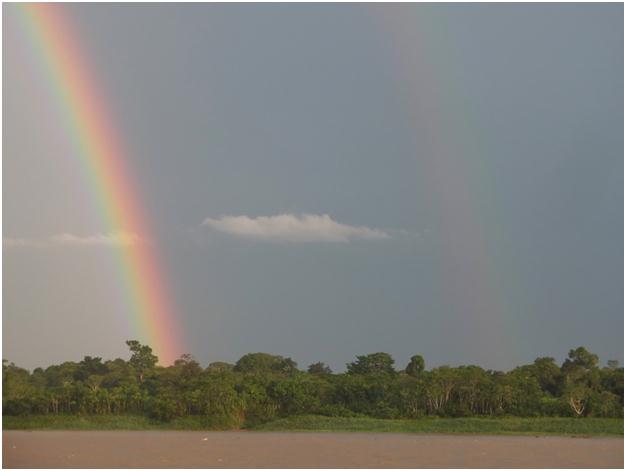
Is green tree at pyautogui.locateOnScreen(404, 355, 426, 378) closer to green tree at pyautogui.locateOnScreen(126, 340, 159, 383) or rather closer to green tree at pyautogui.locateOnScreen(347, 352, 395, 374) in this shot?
green tree at pyautogui.locateOnScreen(347, 352, 395, 374)

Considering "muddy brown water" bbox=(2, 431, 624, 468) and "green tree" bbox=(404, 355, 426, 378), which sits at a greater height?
"green tree" bbox=(404, 355, 426, 378)

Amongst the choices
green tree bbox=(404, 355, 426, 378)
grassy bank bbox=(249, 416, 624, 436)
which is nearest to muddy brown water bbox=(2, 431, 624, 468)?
grassy bank bbox=(249, 416, 624, 436)

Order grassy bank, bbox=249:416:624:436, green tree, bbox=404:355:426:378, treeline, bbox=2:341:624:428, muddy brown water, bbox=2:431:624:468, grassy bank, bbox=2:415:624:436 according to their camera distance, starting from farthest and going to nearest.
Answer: green tree, bbox=404:355:426:378
treeline, bbox=2:341:624:428
grassy bank, bbox=2:415:624:436
grassy bank, bbox=249:416:624:436
muddy brown water, bbox=2:431:624:468

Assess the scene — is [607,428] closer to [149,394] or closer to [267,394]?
A: [267,394]

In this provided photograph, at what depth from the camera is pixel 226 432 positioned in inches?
1602

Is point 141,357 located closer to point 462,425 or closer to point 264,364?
point 264,364

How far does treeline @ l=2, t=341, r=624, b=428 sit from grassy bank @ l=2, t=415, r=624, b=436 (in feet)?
2.26

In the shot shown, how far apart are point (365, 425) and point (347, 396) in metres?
3.36

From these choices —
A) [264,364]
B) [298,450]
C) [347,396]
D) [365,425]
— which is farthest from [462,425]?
[264,364]

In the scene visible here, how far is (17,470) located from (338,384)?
26.6 meters

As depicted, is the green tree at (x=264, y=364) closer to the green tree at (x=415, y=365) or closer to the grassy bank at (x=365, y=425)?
the green tree at (x=415, y=365)

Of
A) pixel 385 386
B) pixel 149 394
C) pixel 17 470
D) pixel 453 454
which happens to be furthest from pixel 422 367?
pixel 17 470

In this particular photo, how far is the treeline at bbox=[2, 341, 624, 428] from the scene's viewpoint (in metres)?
43.1

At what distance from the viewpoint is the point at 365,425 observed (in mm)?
42750
